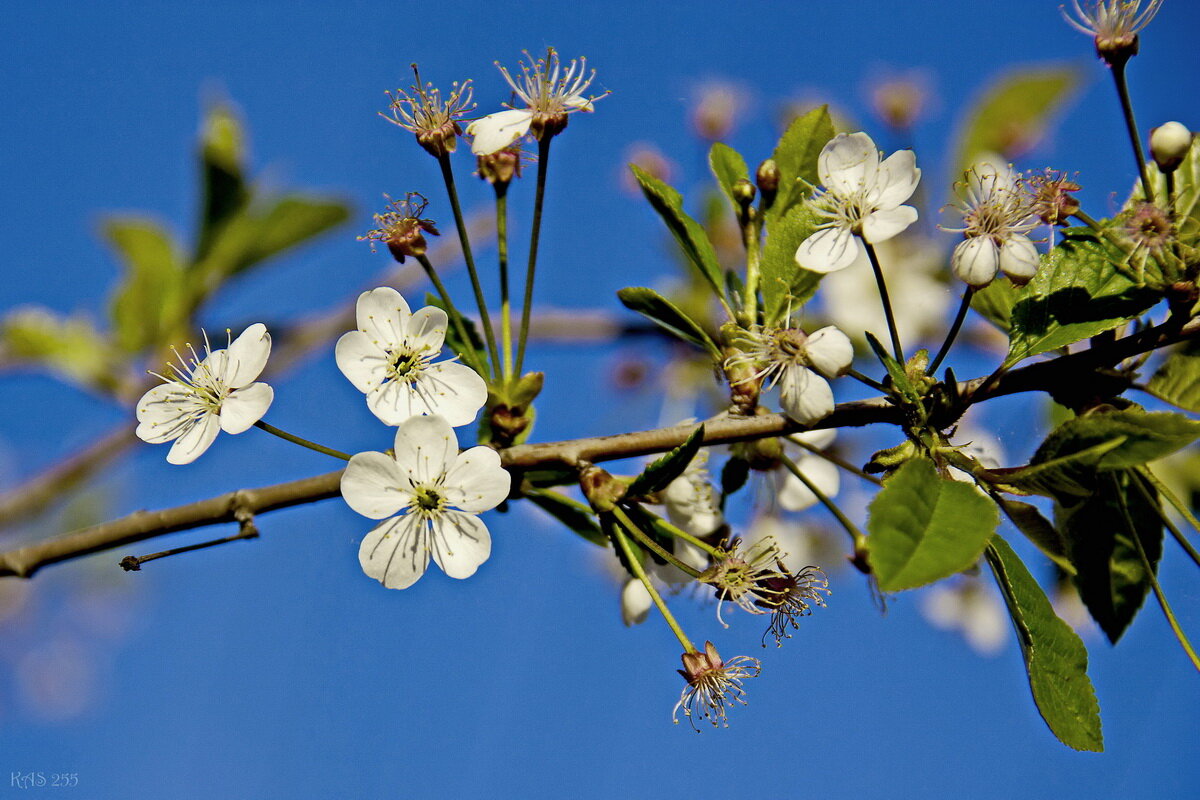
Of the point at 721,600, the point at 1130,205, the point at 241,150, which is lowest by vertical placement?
the point at 721,600

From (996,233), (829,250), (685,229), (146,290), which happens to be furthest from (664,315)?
(146,290)

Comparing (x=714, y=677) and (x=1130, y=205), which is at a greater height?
(x=1130, y=205)

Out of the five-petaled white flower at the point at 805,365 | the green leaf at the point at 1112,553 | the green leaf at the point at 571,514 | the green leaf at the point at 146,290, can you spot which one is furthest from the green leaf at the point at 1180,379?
the green leaf at the point at 146,290

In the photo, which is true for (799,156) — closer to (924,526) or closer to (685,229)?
(685,229)

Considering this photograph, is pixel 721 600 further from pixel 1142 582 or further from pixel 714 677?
pixel 1142 582

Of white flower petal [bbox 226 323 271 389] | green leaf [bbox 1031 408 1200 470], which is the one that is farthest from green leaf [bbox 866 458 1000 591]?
white flower petal [bbox 226 323 271 389]

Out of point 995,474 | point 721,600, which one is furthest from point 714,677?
point 995,474
